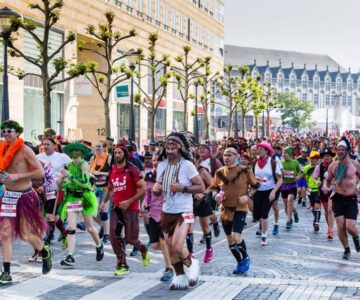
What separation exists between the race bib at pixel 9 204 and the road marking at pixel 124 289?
1.47 metres

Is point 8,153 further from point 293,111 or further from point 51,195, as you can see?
point 293,111

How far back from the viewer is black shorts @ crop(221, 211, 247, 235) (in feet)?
33.4

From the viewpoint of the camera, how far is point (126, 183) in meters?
9.94

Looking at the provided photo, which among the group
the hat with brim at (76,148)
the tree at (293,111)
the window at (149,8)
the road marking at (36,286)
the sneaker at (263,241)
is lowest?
the sneaker at (263,241)

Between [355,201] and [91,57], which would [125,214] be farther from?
[91,57]

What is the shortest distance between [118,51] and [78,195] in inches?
1354

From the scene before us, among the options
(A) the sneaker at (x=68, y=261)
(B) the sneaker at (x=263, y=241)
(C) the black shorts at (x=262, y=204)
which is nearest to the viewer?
(A) the sneaker at (x=68, y=261)

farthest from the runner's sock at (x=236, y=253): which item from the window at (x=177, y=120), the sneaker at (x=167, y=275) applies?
the window at (x=177, y=120)

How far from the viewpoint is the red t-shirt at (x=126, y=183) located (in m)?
9.94

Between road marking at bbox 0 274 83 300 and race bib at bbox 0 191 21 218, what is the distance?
860mm

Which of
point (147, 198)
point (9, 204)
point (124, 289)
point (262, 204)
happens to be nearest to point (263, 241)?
point (262, 204)

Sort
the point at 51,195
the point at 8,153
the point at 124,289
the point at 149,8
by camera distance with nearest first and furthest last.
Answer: the point at 124,289 → the point at 8,153 → the point at 51,195 → the point at 149,8

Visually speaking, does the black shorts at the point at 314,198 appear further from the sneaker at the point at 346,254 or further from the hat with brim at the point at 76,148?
the hat with brim at the point at 76,148

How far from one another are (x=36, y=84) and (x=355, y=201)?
24468mm
